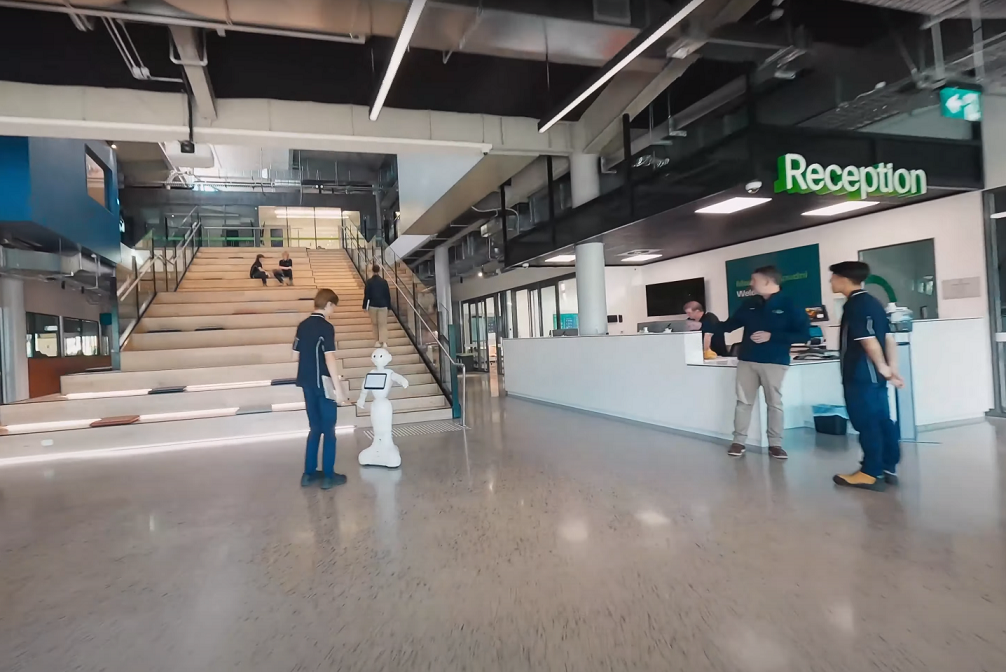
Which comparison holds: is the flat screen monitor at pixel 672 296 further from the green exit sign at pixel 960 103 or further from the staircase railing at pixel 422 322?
the green exit sign at pixel 960 103

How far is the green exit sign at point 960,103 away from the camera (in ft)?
17.6

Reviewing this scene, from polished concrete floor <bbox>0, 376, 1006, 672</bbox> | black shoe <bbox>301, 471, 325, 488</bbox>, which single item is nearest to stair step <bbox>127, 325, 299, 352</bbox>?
polished concrete floor <bbox>0, 376, 1006, 672</bbox>

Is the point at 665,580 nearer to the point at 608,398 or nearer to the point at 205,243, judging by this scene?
the point at 608,398

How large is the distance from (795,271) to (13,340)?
14.0 m

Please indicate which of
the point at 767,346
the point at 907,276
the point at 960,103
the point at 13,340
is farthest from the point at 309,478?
the point at 13,340

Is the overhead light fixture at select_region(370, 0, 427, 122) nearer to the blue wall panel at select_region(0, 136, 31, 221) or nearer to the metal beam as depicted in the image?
the metal beam

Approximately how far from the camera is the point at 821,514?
3498mm

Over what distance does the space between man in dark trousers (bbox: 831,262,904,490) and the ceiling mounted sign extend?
5.61 ft

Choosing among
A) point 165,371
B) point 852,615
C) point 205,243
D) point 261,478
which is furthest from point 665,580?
point 205,243

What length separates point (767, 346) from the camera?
477 centimetres

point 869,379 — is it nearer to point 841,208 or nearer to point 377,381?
point 841,208

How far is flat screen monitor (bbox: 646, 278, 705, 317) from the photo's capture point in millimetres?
10508

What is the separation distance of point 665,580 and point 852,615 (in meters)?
0.75

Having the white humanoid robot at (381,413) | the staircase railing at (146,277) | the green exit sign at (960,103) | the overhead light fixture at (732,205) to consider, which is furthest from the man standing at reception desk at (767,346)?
the staircase railing at (146,277)
